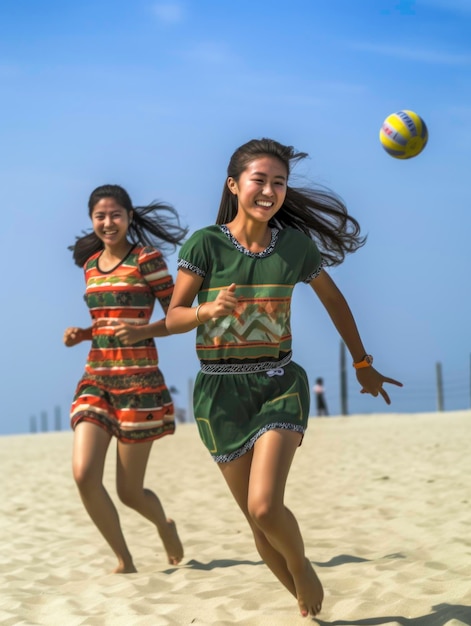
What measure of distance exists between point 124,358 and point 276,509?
6.85ft

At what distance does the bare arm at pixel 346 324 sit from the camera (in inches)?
175

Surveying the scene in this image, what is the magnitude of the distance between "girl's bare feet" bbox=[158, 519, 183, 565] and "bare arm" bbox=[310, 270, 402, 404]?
7.49 feet

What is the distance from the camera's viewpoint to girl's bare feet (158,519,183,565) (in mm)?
6301

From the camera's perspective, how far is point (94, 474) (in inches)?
221

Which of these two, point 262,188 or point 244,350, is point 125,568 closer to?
point 244,350

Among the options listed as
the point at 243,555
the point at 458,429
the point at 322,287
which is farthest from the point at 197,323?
the point at 458,429

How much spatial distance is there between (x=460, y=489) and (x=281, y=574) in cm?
544

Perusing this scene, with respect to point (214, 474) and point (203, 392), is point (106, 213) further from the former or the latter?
point (214, 474)

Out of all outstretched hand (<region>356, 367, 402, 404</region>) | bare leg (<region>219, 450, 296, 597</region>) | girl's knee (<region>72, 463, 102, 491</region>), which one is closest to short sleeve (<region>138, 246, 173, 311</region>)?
girl's knee (<region>72, 463, 102, 491</region>)

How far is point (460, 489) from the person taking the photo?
30.6 ft

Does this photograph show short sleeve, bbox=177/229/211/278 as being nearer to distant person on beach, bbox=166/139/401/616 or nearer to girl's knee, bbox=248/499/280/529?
distant person on beach, bbox=166/139/401/616

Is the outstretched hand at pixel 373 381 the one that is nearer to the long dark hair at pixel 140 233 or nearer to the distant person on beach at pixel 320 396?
the long dark hair at pixel 140 233

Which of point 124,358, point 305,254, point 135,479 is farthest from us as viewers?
point 135,479

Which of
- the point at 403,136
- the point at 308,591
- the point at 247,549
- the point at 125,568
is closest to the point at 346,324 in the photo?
the point at 308,591
